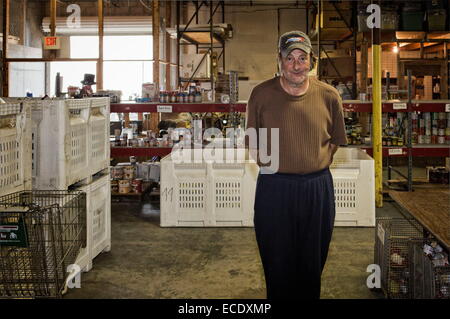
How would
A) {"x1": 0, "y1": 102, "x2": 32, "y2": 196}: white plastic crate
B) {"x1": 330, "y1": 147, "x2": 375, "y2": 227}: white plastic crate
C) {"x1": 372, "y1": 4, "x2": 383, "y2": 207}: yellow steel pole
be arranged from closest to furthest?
{"x1": 0, "y1": 102, "x2": 32, "y2": 196}: white plastic crate < {"x1": 330, "y1": 147, "x2": 375, "y2": 227}: white plastic crate < {"x1": 372, "y1": 4, "x2": 383, "y2": 207}: yellow steel pole

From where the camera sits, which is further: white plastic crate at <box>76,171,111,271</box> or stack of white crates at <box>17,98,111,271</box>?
white plastic crate at <box>76,171,111,271</box>

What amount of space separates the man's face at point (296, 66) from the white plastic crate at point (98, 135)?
2049 millimetres

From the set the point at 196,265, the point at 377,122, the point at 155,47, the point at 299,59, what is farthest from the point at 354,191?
the point at 155,47

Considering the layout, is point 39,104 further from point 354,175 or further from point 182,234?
point 354,175

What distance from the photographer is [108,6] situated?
13.3 meters

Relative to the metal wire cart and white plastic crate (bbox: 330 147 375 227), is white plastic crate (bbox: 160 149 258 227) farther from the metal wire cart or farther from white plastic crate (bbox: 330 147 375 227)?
the metal wire cart

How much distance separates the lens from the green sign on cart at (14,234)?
7.95ft

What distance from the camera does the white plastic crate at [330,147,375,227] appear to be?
17.0 ft

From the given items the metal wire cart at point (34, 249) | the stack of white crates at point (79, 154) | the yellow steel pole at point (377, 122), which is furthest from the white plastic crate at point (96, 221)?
the yellow steel pole at point (377, 122)

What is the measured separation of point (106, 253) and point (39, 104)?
1.62 metres

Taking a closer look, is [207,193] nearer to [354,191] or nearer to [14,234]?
[354,191]

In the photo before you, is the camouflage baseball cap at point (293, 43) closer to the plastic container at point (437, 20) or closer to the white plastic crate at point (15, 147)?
the white plastic crate at point (15, 147)

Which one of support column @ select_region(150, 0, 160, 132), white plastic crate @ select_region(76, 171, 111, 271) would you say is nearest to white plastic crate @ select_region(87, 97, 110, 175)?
white plastic crate @ select_region(76, 171, 111, 271)
